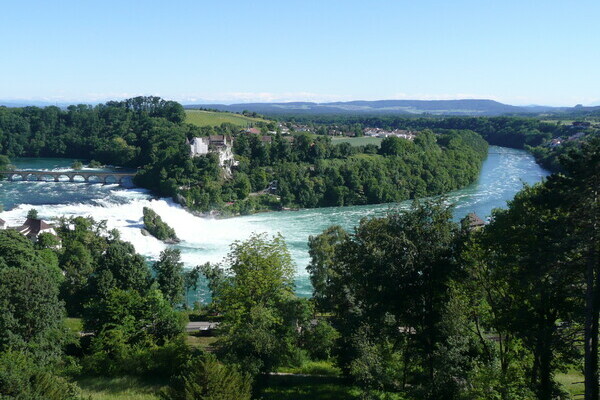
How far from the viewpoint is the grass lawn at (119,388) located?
11953 millimetres

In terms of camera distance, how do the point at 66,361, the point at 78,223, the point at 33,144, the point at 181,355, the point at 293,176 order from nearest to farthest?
the point at 181,355
the point at 66,361
the point at 78,223
the point at 293,176
the point at 33,144

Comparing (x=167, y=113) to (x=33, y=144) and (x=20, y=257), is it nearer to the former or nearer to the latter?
(x=33, y=144)

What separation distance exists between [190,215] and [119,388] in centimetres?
2972

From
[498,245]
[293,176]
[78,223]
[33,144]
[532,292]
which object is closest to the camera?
[532,292]

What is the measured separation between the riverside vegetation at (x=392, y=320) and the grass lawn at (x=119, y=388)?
10.9 inches

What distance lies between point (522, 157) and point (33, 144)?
80066 mm

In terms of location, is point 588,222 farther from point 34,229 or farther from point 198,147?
point 198,147

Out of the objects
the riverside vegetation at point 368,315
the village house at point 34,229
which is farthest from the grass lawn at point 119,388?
the village house at point 34,229

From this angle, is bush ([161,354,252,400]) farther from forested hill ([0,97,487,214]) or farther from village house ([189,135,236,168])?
village house ([189,135,236,168])

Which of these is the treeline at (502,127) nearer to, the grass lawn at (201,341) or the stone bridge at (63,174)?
the stone bridge at (63,174)

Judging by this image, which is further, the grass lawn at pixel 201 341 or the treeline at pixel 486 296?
the grass lawn at pixel 201 341

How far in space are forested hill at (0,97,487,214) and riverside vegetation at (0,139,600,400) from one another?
29.7 m

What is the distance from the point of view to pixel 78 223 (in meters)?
29.3

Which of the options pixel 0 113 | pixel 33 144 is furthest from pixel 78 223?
pixel 0 113
